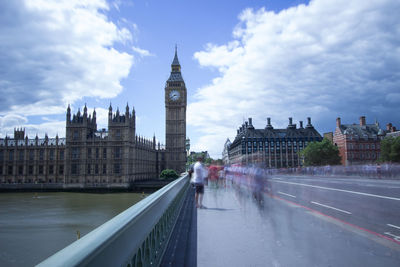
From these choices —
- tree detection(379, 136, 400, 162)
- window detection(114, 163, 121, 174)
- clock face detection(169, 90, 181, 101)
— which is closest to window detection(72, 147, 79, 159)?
window detection(114, 163, 121, 174)

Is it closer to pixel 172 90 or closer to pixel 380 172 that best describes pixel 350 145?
pixel 380 172

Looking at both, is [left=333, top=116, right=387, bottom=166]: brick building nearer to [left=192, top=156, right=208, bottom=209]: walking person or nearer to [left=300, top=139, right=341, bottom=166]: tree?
[left=300, top=139, right=341, bottom=166]: tree

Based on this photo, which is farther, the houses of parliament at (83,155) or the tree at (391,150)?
the houses of parliament at (83,155)

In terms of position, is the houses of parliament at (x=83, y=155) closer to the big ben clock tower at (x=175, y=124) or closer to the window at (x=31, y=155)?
the window at (x=31, y=155)

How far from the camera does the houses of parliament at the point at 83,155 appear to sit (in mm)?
74438

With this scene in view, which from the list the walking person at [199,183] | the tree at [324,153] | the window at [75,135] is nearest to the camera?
the walking person at [199,183]

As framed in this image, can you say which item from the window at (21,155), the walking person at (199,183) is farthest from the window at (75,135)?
the walking person at (199,183)

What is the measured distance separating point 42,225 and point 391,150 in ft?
223

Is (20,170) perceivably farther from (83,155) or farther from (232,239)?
(232,239)

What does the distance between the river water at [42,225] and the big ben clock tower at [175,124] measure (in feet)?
141

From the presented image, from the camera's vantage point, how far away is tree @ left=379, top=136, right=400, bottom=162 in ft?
189

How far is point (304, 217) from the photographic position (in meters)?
8.86

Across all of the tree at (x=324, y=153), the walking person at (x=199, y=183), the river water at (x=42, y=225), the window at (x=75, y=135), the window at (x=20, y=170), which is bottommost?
the river water at (x=42, y=225)

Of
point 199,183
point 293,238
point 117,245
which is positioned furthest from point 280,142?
point 117,245
